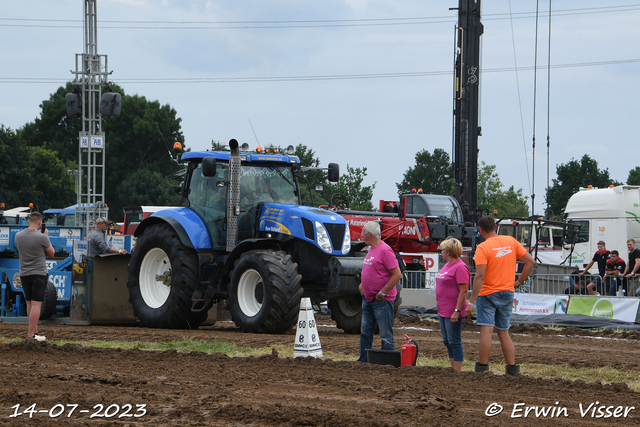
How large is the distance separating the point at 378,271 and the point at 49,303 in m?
7.21

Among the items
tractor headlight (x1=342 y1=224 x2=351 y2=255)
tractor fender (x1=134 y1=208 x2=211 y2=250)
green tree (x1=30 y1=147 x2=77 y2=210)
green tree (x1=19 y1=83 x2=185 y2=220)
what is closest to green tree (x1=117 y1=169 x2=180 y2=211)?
green tree (x1=19 y1=83 x2=185 y2=220)

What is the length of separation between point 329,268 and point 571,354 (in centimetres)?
364

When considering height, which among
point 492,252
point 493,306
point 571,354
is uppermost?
point 492,252

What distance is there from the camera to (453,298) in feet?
26.0

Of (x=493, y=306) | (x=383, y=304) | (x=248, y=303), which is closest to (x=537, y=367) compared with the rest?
(x=493, y=306)

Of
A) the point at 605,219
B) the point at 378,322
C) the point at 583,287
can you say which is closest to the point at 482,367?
the point at 378,322

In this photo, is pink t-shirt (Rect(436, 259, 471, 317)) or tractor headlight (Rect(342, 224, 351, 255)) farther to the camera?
tractor headlight (Rect(342, 224, 351, 255))

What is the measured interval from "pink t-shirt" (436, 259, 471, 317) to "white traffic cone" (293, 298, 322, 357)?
1.59m

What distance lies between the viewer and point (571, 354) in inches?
398

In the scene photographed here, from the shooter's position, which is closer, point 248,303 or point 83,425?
point 83,425

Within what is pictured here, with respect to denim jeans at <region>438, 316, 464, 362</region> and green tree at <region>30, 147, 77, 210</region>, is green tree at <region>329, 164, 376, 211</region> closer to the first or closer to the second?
green tree at <region>30, 147, 77, 210</region>

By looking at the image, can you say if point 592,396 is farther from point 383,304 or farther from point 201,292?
point 201,292

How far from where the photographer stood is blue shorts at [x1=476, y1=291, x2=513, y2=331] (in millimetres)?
7977

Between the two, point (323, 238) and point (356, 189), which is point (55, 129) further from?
point (323, 238)
